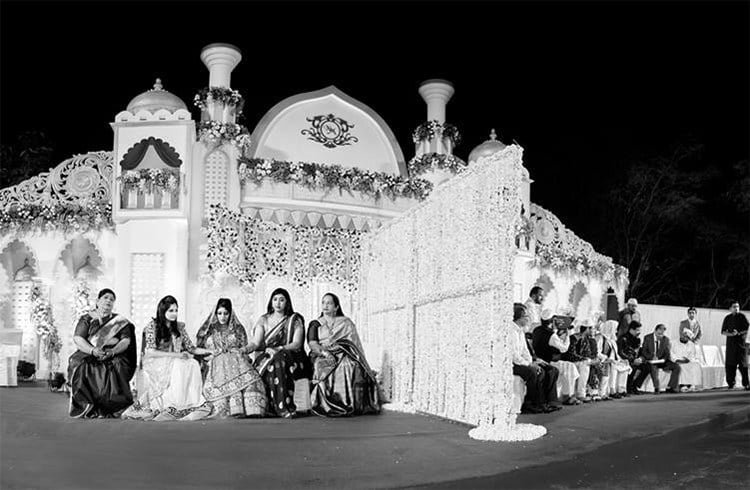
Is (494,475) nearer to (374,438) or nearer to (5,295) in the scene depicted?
(374,438)

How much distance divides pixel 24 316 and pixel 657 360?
9.81 metres

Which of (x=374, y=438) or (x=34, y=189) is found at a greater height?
(x=34, y=189)

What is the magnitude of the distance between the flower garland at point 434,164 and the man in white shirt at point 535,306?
4.41m

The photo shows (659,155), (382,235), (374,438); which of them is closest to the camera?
(374,438)

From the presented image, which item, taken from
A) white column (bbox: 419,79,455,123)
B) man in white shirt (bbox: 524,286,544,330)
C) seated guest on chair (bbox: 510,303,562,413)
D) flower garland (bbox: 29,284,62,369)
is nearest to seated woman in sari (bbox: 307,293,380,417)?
seated guest on chair (bbox: 510,303,562,413)

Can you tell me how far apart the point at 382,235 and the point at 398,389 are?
2090mm

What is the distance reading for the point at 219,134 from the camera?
11883 millimetres

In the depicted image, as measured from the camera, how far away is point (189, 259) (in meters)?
11.6

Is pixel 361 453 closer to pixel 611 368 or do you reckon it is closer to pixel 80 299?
pixel 611 368

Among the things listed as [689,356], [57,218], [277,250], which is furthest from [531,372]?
[57,218]

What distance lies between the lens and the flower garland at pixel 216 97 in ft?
40.1

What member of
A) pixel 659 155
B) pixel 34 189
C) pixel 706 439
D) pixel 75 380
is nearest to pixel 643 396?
pixel 706 439

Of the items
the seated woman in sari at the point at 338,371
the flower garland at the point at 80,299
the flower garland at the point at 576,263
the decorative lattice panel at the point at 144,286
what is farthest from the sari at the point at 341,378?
the flower garland at the point at 576,263

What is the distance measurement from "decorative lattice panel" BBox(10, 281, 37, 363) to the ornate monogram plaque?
5024mm
